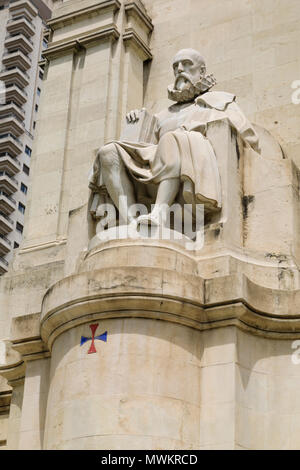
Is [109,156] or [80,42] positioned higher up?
[80,42]

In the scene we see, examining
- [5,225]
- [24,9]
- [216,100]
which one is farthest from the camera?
[24,9]

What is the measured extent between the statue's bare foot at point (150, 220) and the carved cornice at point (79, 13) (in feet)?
25.5

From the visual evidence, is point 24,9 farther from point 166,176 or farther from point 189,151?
point 166,176

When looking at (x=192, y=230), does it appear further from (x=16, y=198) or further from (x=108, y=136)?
(x=16, y=198)

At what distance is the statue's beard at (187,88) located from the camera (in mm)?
14828

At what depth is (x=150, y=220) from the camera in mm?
12570

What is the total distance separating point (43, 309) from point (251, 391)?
311cm

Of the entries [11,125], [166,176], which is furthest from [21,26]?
[166,176]

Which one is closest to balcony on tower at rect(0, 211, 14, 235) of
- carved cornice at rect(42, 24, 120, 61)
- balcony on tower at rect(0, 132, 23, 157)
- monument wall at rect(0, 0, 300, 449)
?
balcony on tower at rect(0, 132, 23, 157)

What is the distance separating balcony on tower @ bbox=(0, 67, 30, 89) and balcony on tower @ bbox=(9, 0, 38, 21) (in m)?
4.85

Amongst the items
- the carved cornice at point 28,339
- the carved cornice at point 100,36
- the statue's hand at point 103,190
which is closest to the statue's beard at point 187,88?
the statue's hand at point 103,190

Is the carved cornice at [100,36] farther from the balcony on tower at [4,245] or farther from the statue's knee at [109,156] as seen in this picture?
the balcony on tower at [4,245]

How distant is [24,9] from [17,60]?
4670 millimetres
